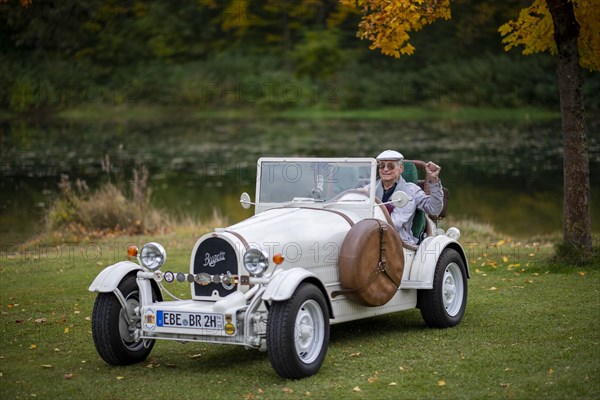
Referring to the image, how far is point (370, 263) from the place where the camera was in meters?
8.77

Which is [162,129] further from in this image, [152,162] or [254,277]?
[254,277]

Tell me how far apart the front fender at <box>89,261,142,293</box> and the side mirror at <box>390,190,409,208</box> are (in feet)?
8.27

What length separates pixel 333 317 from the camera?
840 centimetres

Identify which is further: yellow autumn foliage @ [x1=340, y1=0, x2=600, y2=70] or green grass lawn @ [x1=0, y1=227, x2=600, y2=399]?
yellow autumn foliage @ [x1=340, y1=0, x2=600, y2=70]

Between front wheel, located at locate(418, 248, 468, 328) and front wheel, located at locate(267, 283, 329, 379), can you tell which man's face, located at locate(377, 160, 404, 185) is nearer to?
front wheel, located at locate(418, 248, 468, 328)

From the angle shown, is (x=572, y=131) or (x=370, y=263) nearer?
(x=370, y=263)

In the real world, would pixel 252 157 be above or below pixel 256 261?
above

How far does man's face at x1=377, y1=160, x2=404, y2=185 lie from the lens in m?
9.90

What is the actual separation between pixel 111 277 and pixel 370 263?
2.35m

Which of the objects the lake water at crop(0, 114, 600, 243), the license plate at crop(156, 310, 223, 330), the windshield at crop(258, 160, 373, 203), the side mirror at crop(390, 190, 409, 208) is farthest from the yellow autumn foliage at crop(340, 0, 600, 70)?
the lake water at crop(0, 114, 600, 243)

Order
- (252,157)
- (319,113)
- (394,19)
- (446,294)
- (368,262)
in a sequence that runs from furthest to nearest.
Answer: (319,113)
(252,157)
(394,19)
(446,294)
(368,262)

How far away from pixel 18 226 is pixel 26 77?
34716mm

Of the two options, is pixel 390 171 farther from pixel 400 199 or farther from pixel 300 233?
pixel 300 233

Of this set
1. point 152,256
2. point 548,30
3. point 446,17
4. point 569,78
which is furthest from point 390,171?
point 548,30
